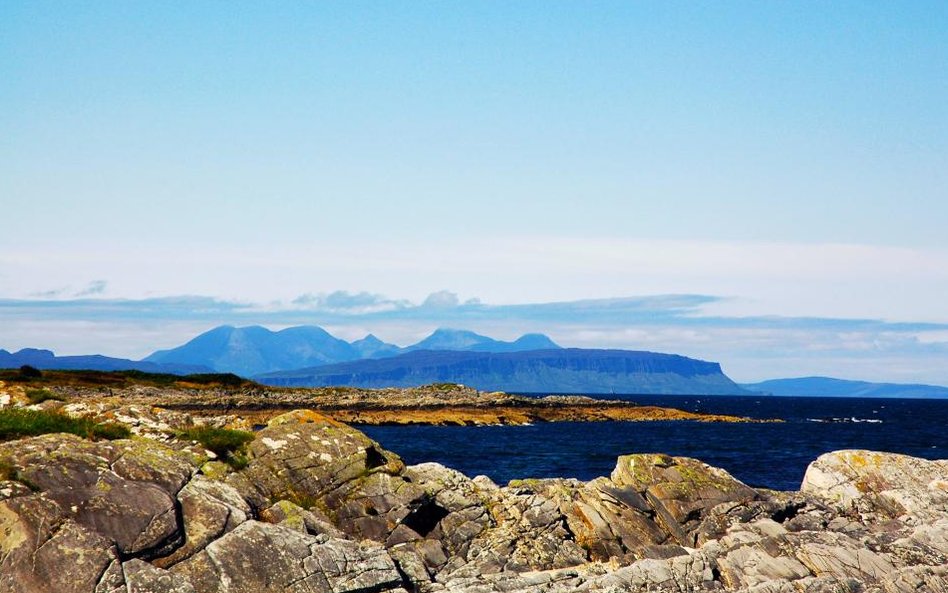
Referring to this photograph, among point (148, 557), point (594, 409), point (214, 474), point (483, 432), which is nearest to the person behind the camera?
point (148, 557)

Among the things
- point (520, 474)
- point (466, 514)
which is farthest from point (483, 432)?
point (466, 514)

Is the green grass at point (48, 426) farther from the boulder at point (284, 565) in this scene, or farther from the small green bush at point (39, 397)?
the boulder at point (284, 565)

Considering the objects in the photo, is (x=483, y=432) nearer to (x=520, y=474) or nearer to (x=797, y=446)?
(x=797, y=446)

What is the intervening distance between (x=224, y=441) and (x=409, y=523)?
6.52 meters

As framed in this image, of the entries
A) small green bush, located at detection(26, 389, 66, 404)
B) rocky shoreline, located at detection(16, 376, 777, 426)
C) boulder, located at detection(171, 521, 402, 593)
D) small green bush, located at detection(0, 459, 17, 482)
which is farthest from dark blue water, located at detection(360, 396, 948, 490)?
small green bush, located at detection(0, 459, 17, 482)

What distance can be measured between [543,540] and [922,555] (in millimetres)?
11963

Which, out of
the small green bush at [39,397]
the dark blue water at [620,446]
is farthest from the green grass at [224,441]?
the dark blue water at [620,446]

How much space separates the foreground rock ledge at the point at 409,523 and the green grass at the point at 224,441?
40 cm

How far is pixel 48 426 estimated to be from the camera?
2616cm

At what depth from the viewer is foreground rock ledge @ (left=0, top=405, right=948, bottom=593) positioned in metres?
20.6

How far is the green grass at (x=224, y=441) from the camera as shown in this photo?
27.5m

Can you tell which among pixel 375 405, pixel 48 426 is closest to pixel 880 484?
pixel 48 426

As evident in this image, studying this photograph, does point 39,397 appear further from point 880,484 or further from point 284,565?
point 880,484

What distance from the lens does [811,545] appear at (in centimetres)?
2697
